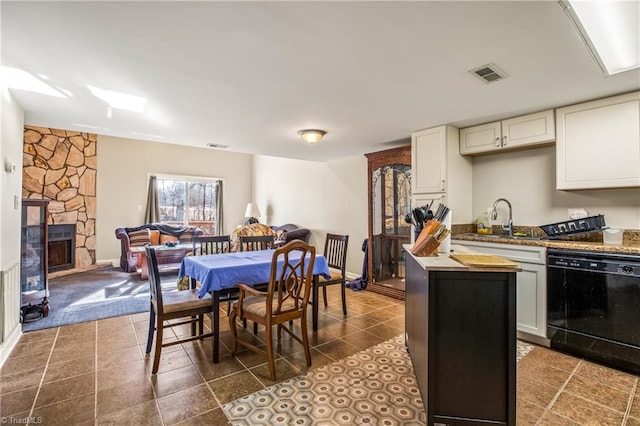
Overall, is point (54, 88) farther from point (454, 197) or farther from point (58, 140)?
point (58, 140)

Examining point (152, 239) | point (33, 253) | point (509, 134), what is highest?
point (509, 134)

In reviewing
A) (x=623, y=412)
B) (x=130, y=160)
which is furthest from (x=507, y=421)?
(x=130, y=160)

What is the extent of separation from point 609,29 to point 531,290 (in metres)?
2.14

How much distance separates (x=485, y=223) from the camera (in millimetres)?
3631

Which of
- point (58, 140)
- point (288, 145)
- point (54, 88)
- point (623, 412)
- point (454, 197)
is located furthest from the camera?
point (58, 140)

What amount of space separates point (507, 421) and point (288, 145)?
402cm

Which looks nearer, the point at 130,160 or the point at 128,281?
the point at 128,281

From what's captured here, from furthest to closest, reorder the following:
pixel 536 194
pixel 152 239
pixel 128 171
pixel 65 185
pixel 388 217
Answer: pixel 128 171 → pixel 152 239 → pixel 65 185 → pixel 388 217 → pixel 536 194

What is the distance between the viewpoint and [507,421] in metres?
1.60

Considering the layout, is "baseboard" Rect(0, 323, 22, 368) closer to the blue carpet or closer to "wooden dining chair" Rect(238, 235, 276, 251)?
the blue carpet

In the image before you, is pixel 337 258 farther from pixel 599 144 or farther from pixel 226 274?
pixel 599 144

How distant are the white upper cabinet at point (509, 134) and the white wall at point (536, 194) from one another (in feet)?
0.85

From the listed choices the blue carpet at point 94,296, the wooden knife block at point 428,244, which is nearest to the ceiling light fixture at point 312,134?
the wooden knife block at point 428,244

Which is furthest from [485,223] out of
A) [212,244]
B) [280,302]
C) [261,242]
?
[212,244]
